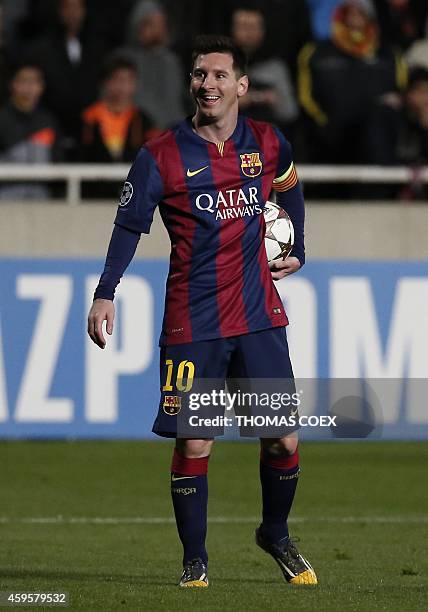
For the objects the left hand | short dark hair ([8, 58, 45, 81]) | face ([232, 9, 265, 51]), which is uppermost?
face ([232, 9, 265, 51])

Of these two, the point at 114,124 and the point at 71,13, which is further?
the point at 71,13

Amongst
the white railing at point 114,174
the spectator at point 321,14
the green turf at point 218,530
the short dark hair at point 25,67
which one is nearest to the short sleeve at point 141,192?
the green turf at point 218,530

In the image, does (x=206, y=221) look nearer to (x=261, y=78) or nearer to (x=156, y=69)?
(x=261, y=78)

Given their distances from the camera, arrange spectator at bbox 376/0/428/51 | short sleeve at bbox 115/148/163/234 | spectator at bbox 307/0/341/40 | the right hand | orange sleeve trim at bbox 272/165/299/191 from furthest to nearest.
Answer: spectator at bbox 376/0/428/51, spectator at bbox 307/0/341/40, orange sleeve trim at bbox 272/165/299/191, short sleeve at bbox 115/148/163/234, the right hand

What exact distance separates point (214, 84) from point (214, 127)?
0.19m

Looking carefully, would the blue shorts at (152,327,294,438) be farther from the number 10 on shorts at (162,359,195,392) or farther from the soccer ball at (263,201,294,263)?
the soccer ball at (263,201,294,263)

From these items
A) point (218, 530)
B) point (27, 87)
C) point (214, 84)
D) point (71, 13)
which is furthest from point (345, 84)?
point (214, 84)

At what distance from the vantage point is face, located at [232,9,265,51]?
13.8 m

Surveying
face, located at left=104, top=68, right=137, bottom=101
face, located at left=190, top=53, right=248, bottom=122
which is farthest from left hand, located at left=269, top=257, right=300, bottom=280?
face, located at left=104, top=68, right=137, bottom=101

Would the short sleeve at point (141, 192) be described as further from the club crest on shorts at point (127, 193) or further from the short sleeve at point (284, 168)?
the short sleeve at point (284, 168)

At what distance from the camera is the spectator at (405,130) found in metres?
13.7

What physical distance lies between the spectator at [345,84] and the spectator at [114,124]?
4.76 feet

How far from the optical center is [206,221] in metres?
6.32

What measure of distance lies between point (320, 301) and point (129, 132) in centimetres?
242
